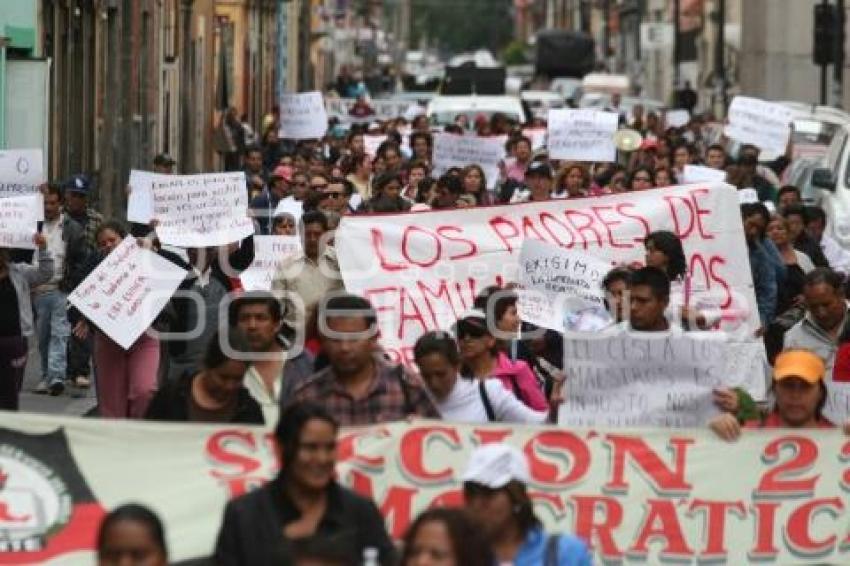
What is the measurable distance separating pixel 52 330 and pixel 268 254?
3200 millimetres

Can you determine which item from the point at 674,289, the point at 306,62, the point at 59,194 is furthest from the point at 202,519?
the point at 306,62

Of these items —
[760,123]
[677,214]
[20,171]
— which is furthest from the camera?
[760,123]

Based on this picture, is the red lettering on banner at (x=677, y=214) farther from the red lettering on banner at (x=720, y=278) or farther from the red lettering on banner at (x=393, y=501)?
the red lettering on banner at (x=393, y=501)

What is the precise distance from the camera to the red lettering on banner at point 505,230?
1466 cm

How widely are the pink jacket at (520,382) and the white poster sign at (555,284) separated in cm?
176

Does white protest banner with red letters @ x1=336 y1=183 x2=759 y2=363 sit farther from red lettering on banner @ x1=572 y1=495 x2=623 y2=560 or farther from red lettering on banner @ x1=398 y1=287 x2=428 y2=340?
red lettering on banner @ x1=572 y1=495 x2=623 y2=560

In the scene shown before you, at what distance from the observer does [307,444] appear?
8195 millimetres

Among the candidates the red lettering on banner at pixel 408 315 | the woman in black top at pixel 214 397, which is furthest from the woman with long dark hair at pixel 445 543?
the red lettering on banner at pixel 408 315

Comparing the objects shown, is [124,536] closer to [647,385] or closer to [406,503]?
[406,503]

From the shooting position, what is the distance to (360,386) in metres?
9.91

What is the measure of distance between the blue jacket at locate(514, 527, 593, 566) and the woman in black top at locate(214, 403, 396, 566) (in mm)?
367

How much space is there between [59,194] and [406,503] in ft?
29.5

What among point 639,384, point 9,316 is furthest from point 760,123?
point 639,384

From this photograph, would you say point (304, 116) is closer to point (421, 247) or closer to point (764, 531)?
point (421, 247)
